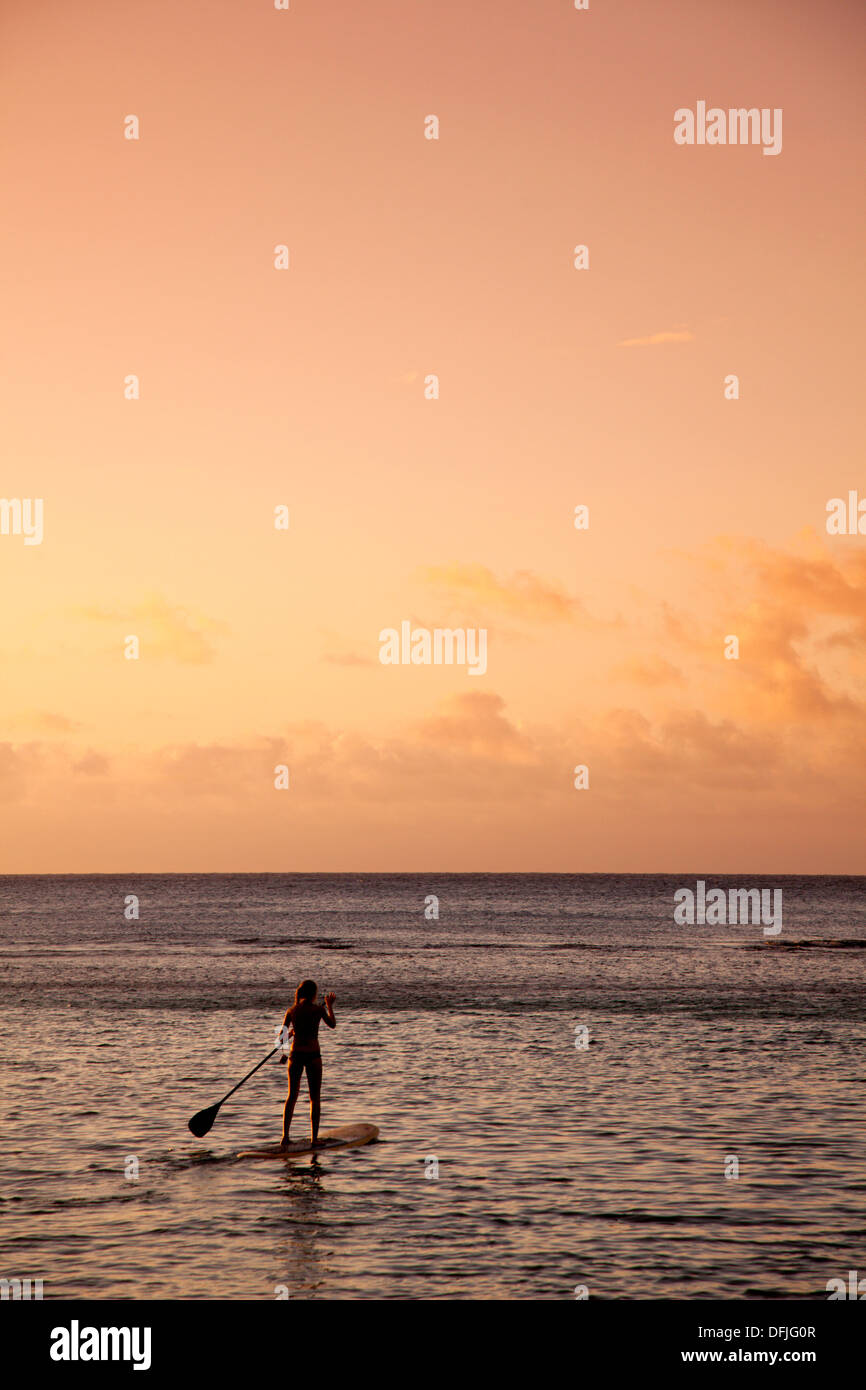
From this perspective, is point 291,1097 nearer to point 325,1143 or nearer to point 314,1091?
point 314,1091

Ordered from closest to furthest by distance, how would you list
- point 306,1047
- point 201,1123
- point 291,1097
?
point 291,1097 → point 306,1047 → point 201,1123

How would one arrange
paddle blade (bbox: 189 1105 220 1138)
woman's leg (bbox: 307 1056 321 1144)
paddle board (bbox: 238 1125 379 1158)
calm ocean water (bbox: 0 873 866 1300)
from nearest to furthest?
calm ocean water (bbox: 0 873 866 1300), paddle board (bbox: 238 1125 379 1158), woman's leg (bbox: 307 1056 321 1144), paddle blade (bbox: 189 1105 220 1138)

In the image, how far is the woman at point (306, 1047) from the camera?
19.6 metres

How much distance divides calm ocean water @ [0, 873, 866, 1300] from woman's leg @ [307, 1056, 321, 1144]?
826mm

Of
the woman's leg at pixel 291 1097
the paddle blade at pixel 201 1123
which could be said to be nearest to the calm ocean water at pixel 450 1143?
the paddle blade at pixel 201 1123

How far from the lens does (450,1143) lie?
20.0m

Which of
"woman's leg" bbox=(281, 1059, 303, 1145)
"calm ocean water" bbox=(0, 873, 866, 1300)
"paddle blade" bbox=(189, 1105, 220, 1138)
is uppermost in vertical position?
"woman's leg" bbox=(281, 1059, 303, 1145)

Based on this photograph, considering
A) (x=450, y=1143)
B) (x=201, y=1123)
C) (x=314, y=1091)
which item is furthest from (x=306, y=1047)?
(x=450, y=1143)

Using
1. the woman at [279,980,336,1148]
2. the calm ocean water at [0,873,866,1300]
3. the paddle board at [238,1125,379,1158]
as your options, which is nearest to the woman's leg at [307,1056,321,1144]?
the woman at [279,980,336,1148]

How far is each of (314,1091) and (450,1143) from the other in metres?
2.44

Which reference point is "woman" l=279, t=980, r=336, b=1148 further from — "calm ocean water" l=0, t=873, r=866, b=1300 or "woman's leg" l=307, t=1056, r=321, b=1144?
"calm ocean water" l=0, t=873, r=866, b=1300

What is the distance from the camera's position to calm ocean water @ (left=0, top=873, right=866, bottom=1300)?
1401cm

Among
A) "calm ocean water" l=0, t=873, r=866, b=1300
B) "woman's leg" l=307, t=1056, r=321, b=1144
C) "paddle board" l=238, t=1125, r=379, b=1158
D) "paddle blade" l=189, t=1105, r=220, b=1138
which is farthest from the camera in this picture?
"paddle blade" l=189, t=1105, r=220, b=1138
